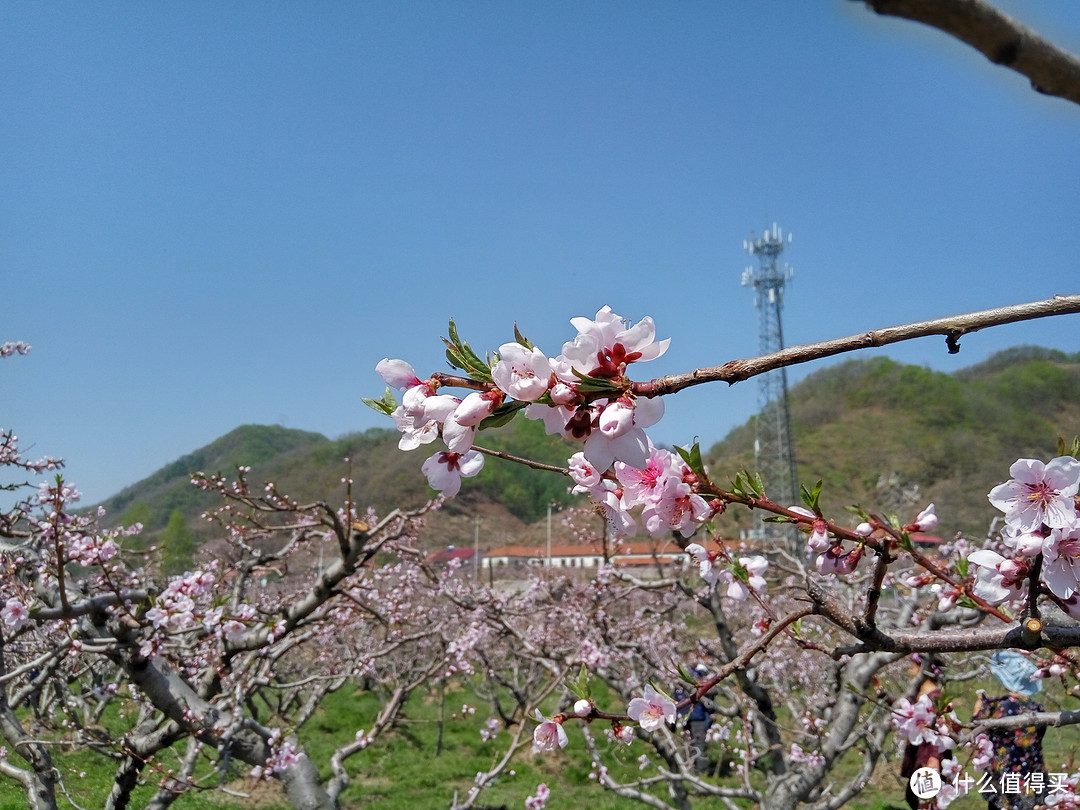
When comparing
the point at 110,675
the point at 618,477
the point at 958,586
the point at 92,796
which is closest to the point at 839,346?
the point at 618,477

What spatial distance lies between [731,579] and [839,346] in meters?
1.26

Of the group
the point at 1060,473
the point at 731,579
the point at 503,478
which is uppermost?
the point at 1060,473

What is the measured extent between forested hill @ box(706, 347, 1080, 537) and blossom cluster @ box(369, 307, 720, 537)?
26865mm

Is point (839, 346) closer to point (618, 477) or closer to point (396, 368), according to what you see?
point (618, 477)

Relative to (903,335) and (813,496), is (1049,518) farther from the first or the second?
(903,335)

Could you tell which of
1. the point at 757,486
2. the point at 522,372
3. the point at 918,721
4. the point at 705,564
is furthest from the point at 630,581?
the point at 522,372

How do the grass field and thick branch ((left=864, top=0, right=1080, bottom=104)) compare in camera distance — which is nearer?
thick branch ((left=864, top=0, right=1080, bottom=104))

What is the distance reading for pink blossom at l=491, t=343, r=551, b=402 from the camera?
0.88 m

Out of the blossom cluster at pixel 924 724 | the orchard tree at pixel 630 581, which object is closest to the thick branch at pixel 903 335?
the orchard tree at pixel 630 581

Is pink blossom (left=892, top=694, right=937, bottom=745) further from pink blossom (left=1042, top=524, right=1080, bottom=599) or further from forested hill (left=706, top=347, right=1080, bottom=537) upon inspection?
forested hill (left=706, top=347, right=1080, bottom=537)

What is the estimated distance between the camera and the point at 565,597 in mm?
10711

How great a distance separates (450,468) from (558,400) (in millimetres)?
295

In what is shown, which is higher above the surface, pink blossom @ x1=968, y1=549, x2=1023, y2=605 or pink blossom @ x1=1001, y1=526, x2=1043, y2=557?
pink blossom @ x1=1001, y1=526, x2=1043, y2=557

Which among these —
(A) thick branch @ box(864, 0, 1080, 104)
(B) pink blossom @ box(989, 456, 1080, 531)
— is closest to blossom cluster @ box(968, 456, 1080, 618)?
(B) pink blossom @ box(989, 456, 1080, 531)
